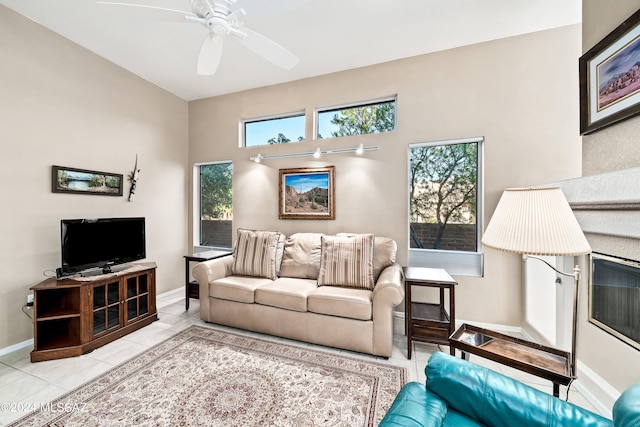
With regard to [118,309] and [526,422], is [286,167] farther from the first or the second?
[526,422]

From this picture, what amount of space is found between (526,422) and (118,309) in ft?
11.0

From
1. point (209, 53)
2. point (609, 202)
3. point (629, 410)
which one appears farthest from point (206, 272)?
point (609, 202)

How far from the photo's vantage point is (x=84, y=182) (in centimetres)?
288

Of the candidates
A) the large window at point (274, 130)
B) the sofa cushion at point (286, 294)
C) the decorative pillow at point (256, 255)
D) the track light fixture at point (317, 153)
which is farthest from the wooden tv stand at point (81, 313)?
the large window at point (274, 130)

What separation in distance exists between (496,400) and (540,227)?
754 millimetres

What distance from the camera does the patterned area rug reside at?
1604 millimetres

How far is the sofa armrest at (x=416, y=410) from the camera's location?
976 mm

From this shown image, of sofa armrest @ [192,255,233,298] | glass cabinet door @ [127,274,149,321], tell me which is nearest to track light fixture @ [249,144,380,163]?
sofa armrest @ [192,255,233,298]

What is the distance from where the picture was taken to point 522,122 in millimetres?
2664

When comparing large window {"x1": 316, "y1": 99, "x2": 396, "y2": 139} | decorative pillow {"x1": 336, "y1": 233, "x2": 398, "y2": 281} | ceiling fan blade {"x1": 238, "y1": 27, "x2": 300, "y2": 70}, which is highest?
ceiling fan blade {"x1": 238, "y1": 27, "x2": 300, "y2": 70}

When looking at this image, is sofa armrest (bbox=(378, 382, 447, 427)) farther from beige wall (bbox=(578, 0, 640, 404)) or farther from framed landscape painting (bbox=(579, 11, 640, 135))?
framed landscape painting (bbox=(579, 11, 640, 135))

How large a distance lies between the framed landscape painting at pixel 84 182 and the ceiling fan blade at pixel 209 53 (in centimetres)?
187

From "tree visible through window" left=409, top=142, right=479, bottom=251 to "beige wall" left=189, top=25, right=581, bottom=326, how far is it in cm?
15

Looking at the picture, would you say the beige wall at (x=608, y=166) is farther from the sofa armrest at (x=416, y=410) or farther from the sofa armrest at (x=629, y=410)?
the sofa armrest at (x=416, y=410)
